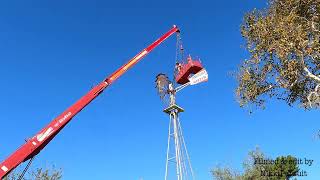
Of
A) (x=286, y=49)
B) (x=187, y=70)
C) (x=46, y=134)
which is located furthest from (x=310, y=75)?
(x=46, y=134)

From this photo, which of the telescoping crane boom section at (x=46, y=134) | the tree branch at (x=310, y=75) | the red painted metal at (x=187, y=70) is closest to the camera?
the tree branch at (x=310, y=75)

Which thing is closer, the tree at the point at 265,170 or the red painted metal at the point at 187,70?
the red painted metal at the point at 187,70

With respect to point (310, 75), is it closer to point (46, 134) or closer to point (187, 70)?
point (187, 70)

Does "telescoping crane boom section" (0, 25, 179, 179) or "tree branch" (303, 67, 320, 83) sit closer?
"tree branch" (303, 67, 320, 83)

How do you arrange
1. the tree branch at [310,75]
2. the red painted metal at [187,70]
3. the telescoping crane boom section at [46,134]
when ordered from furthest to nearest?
the red painted metal at [187,70]
the telescoping crane boom section at [46,134]
the tree branch at [310,75]

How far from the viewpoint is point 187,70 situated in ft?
142

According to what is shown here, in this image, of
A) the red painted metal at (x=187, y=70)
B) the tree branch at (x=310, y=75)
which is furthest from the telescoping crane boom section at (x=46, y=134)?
the tree branch at (x=310, y=75)

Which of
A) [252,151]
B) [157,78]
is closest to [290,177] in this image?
[252,151]

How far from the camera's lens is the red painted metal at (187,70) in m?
42.6

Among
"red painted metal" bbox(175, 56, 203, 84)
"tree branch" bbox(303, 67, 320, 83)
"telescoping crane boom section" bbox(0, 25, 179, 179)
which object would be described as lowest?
"telescoping crane boom section" bbox(0, 25, 179, 179)

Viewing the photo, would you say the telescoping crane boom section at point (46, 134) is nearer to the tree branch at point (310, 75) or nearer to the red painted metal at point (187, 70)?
the red painted metal at point (187, 70)

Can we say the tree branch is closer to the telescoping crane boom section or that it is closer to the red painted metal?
the red painted metal

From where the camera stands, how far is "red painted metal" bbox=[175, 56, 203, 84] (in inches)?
1678

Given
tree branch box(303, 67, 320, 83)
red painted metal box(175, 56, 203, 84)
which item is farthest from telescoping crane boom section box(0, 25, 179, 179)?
tree branch box(303, 67, 320, 83)
